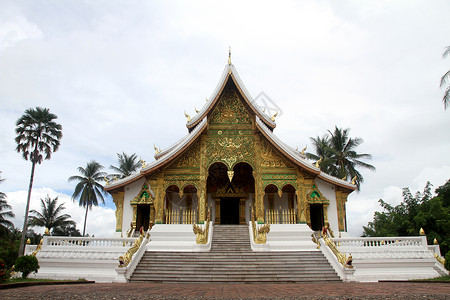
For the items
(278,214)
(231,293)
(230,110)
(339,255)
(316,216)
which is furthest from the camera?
(278,214)

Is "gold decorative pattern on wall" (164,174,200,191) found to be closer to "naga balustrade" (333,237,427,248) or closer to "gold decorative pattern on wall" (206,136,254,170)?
"gold decorative pattern on wall" (206,136,254,170)

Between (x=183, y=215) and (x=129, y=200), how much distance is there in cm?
296

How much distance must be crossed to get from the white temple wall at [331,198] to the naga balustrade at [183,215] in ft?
22.0

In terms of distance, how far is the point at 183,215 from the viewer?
1841cm

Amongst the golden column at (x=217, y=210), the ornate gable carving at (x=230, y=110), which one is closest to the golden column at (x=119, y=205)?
the golden column at (x=217, y=210)

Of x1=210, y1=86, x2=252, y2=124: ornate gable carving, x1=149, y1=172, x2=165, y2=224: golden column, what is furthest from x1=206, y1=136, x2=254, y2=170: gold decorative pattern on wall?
x1=149, y1=172, x2=165, y2=224: golden column

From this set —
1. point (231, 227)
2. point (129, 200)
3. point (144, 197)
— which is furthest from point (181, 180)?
point (231, 227)

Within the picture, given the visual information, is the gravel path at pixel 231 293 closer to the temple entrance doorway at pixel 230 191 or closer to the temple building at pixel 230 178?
the temple building at pixel 230 178

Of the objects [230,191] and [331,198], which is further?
[230,191]

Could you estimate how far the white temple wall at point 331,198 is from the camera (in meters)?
17.0

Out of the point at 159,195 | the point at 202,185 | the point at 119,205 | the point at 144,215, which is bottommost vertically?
the point at 144,215

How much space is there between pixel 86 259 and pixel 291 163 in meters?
9.94

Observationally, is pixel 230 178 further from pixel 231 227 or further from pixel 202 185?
pixel 231 227

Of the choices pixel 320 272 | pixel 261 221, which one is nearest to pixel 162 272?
pixel 320 272
